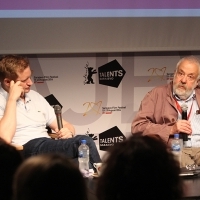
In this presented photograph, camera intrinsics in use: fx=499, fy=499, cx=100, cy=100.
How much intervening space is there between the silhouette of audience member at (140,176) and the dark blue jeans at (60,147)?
1.79m

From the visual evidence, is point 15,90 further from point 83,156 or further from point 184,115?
point 184,115

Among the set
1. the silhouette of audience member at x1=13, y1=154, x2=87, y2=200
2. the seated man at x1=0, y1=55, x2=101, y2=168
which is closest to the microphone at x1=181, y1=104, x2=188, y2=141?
the seated man at x1=0, y1=55, x2=101, y2=168

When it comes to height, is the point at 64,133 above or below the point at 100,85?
below

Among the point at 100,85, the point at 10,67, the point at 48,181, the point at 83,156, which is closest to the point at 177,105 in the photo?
the point at 100,85

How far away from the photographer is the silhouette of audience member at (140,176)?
131cm

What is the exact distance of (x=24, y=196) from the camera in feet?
3.87

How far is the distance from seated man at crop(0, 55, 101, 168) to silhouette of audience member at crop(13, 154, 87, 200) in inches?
74.5

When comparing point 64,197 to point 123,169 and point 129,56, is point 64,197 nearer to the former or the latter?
point 123,169

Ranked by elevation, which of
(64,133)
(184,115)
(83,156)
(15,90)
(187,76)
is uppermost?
(187,76)

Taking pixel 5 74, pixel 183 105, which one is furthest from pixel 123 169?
pixel 183 105

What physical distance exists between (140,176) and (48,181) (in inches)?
A: 10.2

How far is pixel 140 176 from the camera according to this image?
1.32 m

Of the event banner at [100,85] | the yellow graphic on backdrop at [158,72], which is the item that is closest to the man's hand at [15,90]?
the event banner at [100,85]

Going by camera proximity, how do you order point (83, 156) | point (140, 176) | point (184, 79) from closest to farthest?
point (140, 176) → point (83, 156) → point (184, 79)
